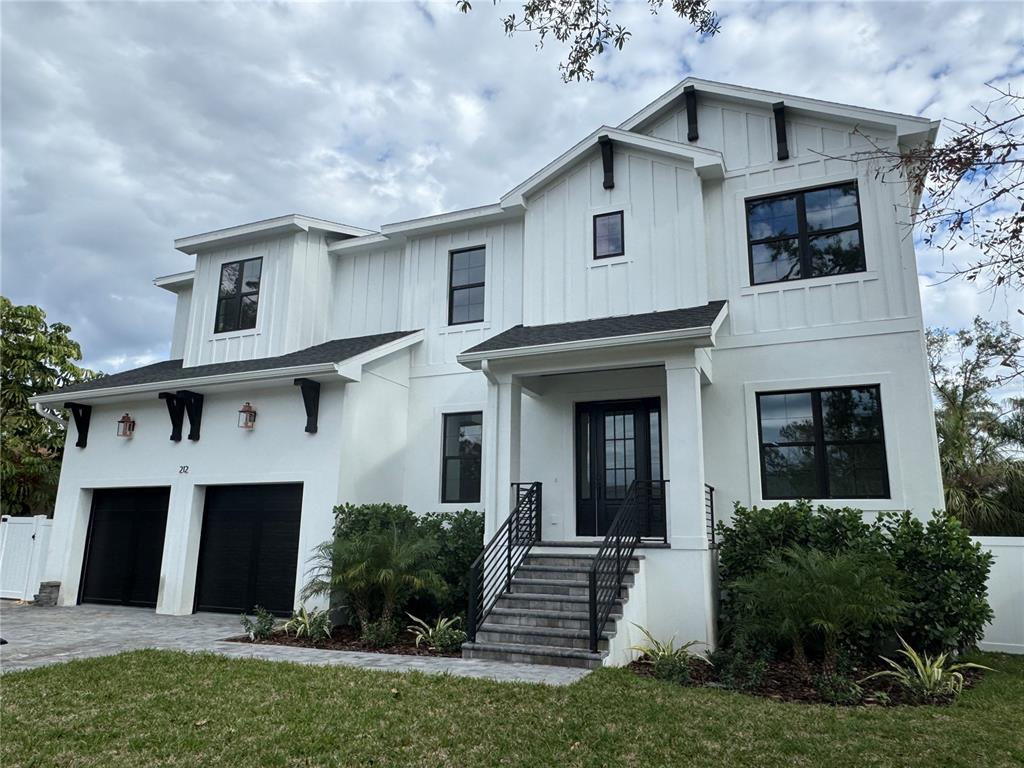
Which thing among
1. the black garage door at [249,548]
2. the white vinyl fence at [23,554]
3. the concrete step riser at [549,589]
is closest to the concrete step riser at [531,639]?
the concrete step riser at [549,589]

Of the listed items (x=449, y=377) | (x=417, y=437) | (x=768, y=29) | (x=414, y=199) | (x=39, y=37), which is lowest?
(x=417, y=437)

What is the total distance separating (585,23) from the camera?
19.2 ft

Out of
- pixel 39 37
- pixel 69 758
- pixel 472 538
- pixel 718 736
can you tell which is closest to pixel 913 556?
pixel 718 736

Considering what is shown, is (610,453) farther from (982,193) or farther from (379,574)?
(982,193)

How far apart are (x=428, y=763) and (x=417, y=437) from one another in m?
8.13

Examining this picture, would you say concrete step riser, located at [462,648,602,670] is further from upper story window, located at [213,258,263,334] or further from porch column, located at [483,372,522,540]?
upper story window, located at [213,258,263,334]

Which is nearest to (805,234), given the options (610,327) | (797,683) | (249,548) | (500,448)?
(610,327)

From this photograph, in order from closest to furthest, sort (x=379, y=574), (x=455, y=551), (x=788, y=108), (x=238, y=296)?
1. (x=379, y=574)
2. (x=455, y=551)
3. (x=788, y=108)
4. (x=238, y=296)

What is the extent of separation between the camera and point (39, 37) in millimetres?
8992

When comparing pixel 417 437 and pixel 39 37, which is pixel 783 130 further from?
pixel 39 37

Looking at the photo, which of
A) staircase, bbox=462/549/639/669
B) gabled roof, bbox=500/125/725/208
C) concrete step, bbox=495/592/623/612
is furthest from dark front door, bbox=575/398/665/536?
gabled roof, bbox=500/125/725/208

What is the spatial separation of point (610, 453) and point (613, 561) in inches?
110

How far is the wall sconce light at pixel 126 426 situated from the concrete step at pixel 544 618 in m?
8.93

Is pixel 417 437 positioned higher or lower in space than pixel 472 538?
higher
